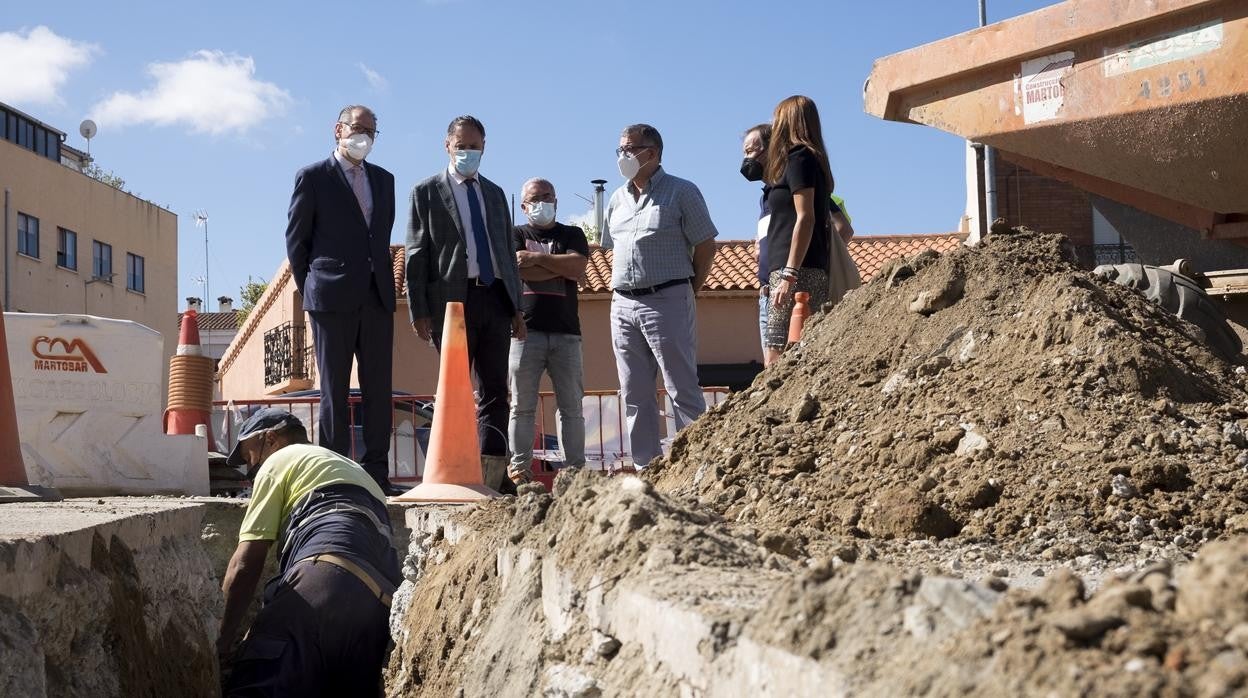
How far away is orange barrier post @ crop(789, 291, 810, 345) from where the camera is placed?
6521mm

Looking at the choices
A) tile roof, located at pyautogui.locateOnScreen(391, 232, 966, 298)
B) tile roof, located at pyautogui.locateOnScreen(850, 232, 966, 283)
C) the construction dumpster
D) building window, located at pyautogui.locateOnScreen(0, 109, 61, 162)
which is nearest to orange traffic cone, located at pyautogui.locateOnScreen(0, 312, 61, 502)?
the construction dumpster

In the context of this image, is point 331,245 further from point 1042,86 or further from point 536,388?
point 1042,86

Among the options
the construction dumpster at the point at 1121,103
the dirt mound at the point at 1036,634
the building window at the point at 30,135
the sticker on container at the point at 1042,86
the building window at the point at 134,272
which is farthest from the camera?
the building window at the point at 134,272

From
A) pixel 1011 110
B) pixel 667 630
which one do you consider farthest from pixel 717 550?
pixel 1011 110

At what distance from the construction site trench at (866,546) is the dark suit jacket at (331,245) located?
48.9 inches

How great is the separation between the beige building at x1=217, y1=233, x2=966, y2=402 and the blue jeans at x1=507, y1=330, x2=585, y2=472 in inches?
779

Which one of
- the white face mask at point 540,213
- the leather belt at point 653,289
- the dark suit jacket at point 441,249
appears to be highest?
the white face mask at point 540,213

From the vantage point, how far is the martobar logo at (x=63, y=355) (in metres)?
7.58

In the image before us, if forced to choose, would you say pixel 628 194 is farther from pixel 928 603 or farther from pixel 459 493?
pixel 928 603

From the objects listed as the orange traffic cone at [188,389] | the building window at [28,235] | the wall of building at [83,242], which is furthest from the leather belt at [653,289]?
the building window at [28,235]

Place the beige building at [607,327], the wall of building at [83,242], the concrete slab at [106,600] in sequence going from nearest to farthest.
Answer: the concrete slab at [106,600], the beige building at [607,327], the wall of building at [83,242]

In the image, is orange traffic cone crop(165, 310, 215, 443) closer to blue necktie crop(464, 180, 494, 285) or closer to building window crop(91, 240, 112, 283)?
blue necktie crop(464, 180, 494, 285)

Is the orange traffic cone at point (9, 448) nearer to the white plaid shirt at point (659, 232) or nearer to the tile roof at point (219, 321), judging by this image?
the white plaid shirt at point (659, 232)

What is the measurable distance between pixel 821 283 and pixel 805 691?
478 cm
